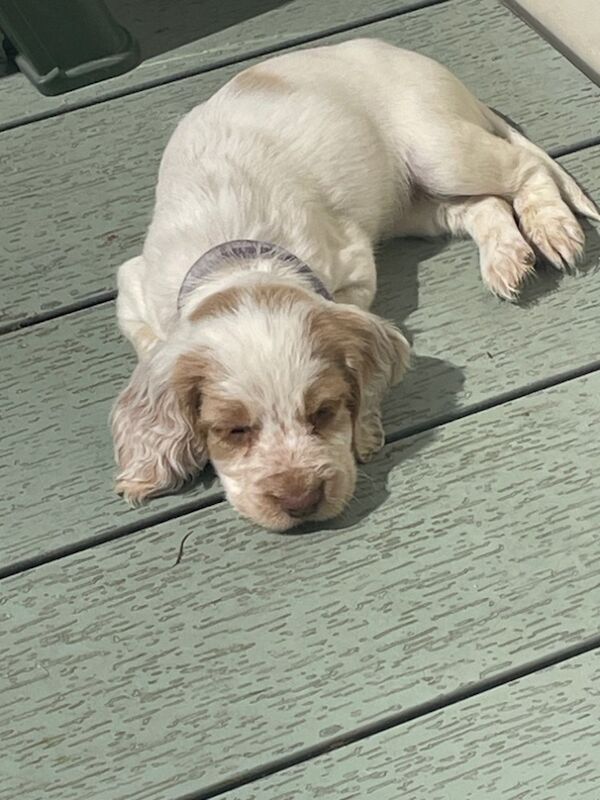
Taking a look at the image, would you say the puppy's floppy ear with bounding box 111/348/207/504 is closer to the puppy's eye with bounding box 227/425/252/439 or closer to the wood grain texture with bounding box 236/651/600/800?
the puppy's eye with bounding box 227/425/252/439

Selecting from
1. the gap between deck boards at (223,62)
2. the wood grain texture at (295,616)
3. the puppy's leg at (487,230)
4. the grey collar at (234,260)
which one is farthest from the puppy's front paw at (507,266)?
the gap between deck boards at (223,62)

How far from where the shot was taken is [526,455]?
2.11 m

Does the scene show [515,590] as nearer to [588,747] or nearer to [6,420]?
[588,747]

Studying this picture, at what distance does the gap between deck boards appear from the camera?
2920 mm

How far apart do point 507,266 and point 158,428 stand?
2.58 ft

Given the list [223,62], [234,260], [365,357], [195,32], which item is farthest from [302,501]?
[195,32]

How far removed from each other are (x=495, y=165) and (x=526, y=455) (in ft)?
2.20

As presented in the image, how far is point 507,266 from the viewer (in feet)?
7.67

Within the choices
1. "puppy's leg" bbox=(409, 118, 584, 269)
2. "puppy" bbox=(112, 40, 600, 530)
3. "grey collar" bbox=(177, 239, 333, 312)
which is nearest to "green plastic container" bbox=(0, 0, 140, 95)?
"puppy" bbox=(112, 40, 600, 530)

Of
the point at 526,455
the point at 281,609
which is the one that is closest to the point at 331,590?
the point at 281,609

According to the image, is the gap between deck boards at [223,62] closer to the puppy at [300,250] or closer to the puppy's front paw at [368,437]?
the puppy at [300,250]

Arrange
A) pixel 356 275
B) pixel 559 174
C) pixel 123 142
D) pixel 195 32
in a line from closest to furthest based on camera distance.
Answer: pixel 356 275 → pixel 559 174 → pixel 123 142 → pixel 195 32

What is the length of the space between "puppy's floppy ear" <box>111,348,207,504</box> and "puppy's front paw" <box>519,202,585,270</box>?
2.73ft

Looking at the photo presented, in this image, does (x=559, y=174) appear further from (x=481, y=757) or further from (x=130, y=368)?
(x=481, y=757)
